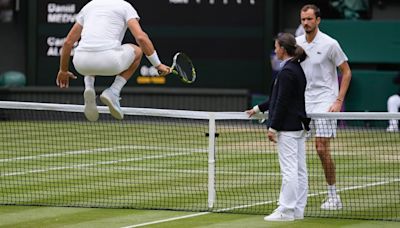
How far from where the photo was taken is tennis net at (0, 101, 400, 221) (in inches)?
526

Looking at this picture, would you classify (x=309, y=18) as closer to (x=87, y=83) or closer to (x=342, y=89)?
(x=342, y=89)

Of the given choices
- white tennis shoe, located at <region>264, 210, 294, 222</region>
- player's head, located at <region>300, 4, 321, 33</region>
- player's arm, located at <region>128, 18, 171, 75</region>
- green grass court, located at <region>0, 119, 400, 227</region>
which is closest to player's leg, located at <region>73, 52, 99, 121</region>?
player's arm, located at <region>128, 18, 171, 75</region>

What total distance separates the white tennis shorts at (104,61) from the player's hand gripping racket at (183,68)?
626 mm

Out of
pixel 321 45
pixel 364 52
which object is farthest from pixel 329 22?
pixel 321 45

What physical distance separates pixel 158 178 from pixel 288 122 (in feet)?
12.8

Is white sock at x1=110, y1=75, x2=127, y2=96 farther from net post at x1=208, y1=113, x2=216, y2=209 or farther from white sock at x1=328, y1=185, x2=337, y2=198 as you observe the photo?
white sock at x1=328, y1=185, x2=337, y2=198

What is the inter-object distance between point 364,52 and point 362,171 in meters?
8.18

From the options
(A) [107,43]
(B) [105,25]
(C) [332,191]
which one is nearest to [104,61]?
(A) [107,43]

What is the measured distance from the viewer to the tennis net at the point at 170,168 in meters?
13.4

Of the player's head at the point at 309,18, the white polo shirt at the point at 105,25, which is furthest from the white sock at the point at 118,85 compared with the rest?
the player's head at the point at 309,18

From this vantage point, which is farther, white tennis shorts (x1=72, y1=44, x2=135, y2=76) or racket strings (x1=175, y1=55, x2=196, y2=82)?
racket strings (x1=175, y1=55, x2=196, y2=82)

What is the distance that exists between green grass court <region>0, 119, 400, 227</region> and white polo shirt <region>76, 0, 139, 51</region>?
1875 millimetres

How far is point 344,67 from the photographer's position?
13.5 metres

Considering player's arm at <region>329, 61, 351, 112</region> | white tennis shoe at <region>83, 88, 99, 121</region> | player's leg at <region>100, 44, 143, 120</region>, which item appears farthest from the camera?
player's arm at <region>329, 61, 351, 112</region>
